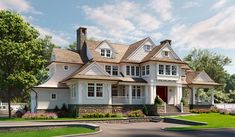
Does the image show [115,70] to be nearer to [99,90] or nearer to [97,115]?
[99,90]

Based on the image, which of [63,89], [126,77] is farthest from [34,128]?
[126,77]

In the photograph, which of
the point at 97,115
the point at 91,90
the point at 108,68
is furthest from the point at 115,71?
the point at 97,115

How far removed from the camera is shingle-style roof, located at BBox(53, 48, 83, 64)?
136ft

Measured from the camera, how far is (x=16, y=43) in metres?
35.9

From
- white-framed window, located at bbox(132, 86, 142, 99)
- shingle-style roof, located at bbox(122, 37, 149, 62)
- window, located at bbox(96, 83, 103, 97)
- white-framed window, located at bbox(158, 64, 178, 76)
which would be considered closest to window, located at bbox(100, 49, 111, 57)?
shingle-style roof, located at bbox(122, 37, 149, 62)

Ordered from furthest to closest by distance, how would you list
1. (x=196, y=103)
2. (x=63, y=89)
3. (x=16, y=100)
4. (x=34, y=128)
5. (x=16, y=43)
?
(x=16, y=100)
(x=196, y=103)
(x=63, y=89)
(x=16, y=43)
(x=34, y=128)

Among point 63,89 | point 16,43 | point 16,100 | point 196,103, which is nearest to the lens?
point 16,43

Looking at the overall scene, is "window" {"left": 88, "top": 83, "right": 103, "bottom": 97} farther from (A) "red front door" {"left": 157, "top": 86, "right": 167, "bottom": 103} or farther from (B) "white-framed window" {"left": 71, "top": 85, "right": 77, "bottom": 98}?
(A) "red front door" {"left": 157, "top": 86, "right": 167, "bottom": 103}

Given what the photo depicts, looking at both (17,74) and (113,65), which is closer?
(17,74)

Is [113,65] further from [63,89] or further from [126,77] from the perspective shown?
[63,89]

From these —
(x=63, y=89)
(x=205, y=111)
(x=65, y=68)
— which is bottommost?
(x=205, y=111)

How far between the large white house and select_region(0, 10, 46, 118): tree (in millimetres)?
2847

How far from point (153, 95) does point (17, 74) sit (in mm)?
16494

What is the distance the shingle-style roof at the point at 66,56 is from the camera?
41.3 meters
